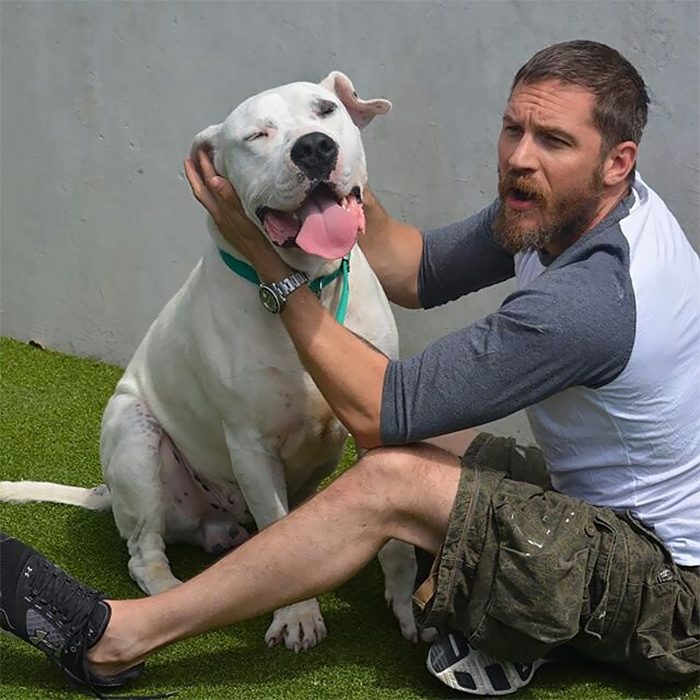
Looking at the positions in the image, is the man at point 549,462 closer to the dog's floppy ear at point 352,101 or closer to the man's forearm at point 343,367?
the man's forearm at point 343,367

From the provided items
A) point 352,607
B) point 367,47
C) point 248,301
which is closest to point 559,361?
point 248,301

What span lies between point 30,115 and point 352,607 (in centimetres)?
364

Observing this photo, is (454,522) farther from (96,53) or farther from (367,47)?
(96,53)

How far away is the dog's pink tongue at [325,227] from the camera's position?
2.93 metres

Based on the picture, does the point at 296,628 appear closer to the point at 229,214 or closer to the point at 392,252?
the point at 229,214

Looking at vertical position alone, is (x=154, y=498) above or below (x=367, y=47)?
below

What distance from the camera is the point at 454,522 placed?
2.86 meters

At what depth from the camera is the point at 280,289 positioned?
3.05 m

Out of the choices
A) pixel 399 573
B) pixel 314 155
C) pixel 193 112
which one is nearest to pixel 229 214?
pixel 314 155

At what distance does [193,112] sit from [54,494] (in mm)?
2114

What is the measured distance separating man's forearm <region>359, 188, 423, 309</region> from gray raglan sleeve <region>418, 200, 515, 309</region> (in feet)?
0.09

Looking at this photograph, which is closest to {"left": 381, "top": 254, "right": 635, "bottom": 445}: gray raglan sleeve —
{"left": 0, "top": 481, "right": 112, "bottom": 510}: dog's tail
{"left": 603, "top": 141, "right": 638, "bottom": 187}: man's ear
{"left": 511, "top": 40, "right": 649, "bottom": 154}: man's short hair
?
{"left": 603, "top": 141, "right": 638, "bottom": 187}: man's ear

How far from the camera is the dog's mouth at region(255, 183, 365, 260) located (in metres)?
2.93

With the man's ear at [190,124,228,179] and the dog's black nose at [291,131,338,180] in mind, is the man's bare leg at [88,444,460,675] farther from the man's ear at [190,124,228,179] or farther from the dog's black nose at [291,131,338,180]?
→ the man's ear at [190,124,228,179]
